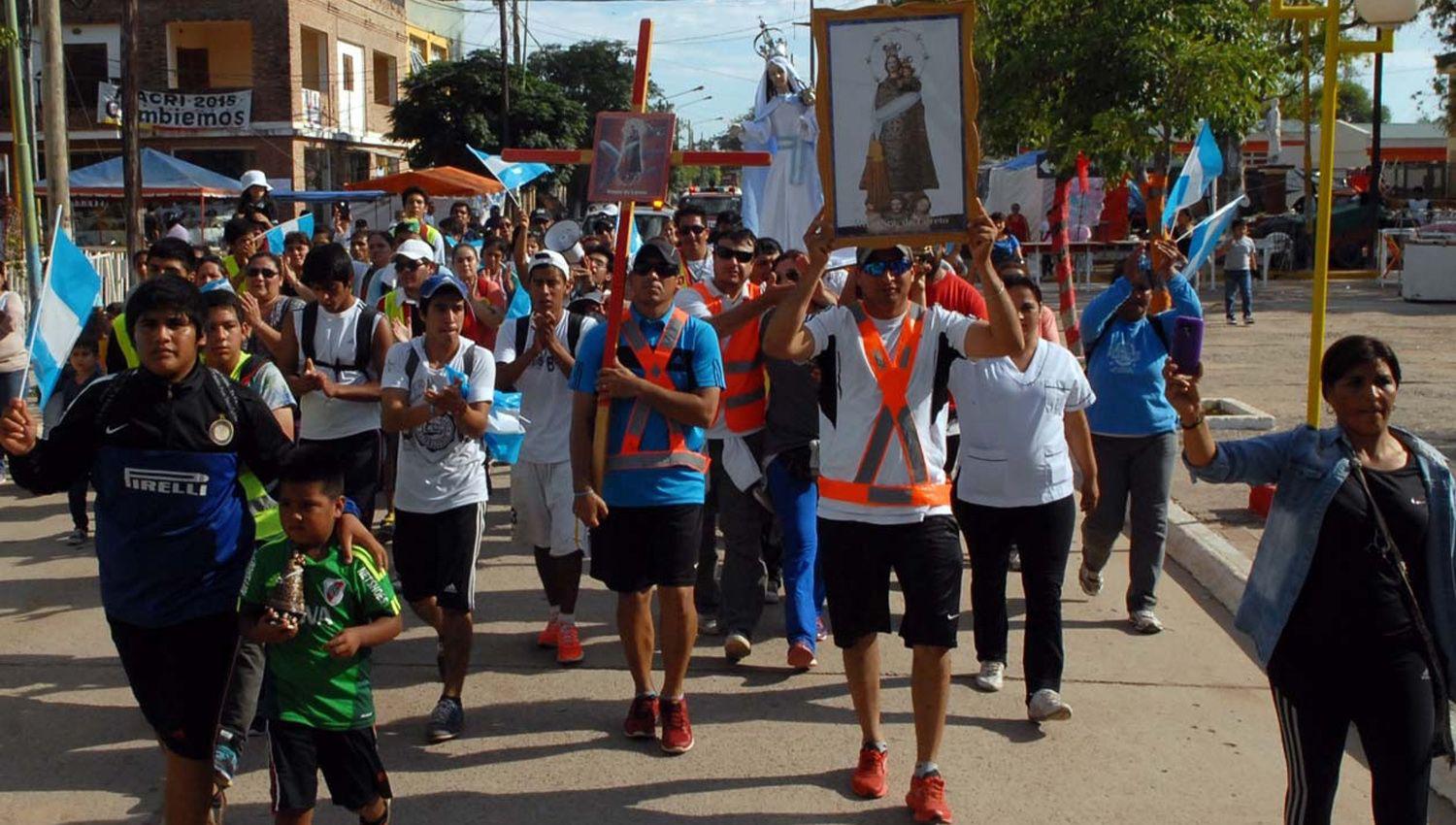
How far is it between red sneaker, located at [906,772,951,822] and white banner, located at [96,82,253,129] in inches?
1619

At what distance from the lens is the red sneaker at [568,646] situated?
679 centimetres

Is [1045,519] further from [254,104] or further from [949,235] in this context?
[254,104]

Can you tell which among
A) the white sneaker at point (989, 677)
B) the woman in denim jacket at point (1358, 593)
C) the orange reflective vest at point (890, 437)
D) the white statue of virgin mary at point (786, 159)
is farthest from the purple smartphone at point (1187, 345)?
the white statue of virgin mary at point (786, 159)

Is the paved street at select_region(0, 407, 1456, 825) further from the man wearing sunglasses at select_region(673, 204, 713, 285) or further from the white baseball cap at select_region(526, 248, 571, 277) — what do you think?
the man wearing sunglasses at select_region(673, 204, 713, 285)

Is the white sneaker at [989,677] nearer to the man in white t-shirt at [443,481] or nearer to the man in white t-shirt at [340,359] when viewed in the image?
the man in white t-shirt at [443,481]

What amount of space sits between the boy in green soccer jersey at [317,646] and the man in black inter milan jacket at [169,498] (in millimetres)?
140

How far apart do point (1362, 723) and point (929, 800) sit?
145 centimetres

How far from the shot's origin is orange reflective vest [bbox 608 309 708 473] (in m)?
5.68

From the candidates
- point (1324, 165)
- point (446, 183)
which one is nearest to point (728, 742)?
point (1324, 165)

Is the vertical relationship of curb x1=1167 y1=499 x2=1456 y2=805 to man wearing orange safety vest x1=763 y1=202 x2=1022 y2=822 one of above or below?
below

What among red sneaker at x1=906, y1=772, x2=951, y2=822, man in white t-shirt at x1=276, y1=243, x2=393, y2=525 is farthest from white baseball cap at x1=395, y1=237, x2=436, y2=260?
red sneaker at x1=906, y1=772, x2=951, y2=822

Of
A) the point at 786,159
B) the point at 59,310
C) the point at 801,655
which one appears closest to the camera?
the point at 59,310

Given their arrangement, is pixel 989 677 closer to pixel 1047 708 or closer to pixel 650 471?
pixel 1047 708

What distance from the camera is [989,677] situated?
20.9 ft
